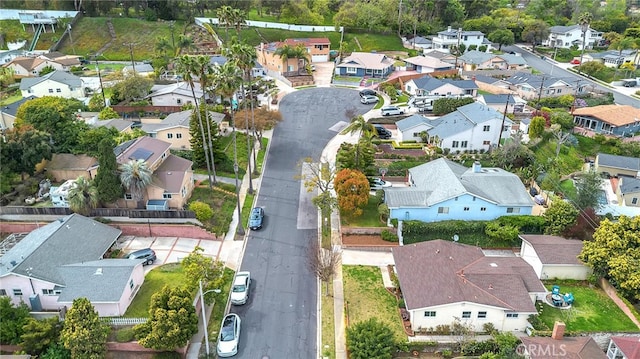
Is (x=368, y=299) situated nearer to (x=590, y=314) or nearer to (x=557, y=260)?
(x=557, y=260)

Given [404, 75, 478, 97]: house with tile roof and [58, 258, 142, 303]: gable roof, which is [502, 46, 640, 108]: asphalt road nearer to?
[404, 75, 478, 97]: house with tile roof

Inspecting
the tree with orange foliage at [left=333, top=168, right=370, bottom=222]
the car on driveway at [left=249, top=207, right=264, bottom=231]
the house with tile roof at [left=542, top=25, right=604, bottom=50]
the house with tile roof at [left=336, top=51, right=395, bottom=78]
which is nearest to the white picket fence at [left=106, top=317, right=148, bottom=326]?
the car on driveway at [left=249, top=207, right=264, bottom=231]

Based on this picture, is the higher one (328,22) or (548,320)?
(328,22)

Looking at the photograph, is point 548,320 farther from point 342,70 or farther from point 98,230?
point 342,70

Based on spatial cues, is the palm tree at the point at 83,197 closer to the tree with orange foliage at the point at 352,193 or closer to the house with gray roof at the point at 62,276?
the house with gray roof at the point at 62,276

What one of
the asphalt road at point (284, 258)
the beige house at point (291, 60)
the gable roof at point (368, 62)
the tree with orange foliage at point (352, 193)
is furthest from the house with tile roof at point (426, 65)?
the tree with orange foliage at point (352, 193)

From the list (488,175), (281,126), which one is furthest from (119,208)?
(488,175)
